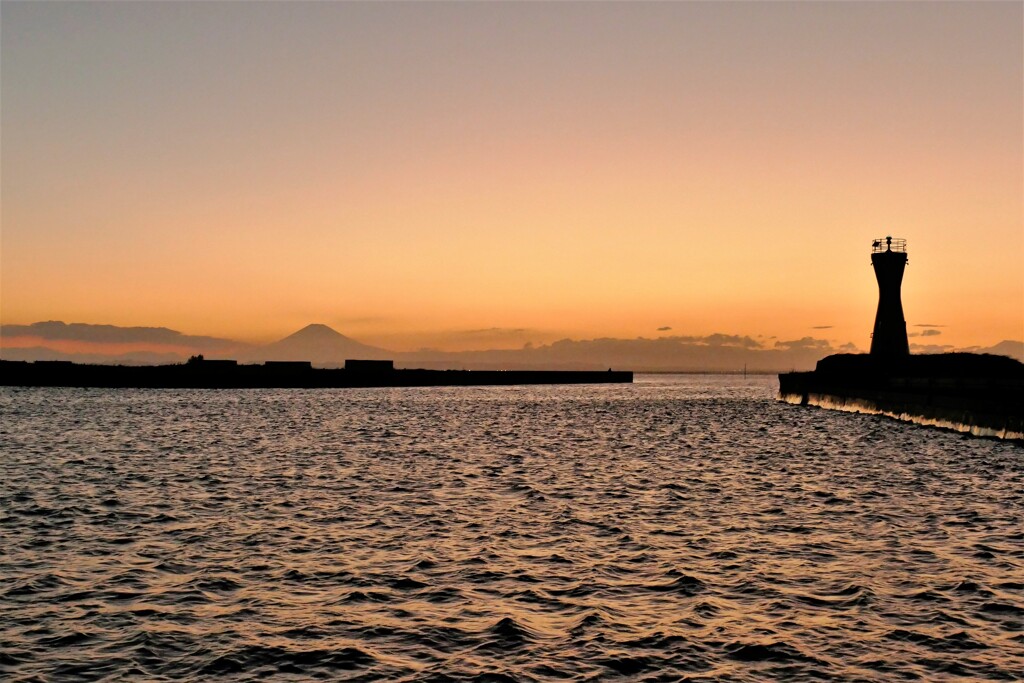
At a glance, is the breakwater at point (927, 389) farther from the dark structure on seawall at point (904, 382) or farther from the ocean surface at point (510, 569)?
the ocean surface at point (510, 569)

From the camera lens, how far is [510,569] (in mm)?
16188

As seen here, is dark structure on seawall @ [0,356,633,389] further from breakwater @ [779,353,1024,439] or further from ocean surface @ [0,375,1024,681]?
ocean surface @ [0,375,1024,681]

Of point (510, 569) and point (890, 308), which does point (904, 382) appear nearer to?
point (890, 308)

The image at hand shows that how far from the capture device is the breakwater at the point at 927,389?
4675cm

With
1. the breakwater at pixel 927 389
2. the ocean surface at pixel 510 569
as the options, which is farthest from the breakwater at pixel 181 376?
the ocean surface at pixel 510 569

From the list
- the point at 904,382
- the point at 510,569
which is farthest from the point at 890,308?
the point at 510,569

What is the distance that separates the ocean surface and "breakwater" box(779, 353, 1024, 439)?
38.8 ft

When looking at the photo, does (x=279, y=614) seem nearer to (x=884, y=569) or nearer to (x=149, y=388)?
(x=884, y=569)

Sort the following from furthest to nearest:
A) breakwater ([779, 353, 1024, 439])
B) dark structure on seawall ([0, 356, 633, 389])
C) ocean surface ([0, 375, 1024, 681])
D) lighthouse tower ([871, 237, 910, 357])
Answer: dark structure on seawall ([0, 356, 633, 389])
lighthouse tower ([871, 237, 910, 357])
breakwater ([779, 353, 1024, 439])
ocean surface ([0, 375, 1024, 681])

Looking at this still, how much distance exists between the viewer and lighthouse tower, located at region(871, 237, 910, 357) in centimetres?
8456

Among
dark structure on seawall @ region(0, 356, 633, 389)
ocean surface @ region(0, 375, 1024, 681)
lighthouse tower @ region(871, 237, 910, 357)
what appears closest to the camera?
ocean surface @ region(0, 375, 1024, 681)

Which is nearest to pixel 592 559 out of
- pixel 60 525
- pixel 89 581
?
pixel 89 581

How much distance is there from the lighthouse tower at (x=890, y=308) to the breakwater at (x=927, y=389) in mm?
1243

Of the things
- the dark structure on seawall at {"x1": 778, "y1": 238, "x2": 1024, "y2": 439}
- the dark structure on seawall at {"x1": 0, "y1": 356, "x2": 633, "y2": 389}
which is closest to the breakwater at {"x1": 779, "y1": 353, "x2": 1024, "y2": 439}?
the dark structure on seawall at {"x1": 778, "y1": 238, "x2": 1024, "y2": 439}
